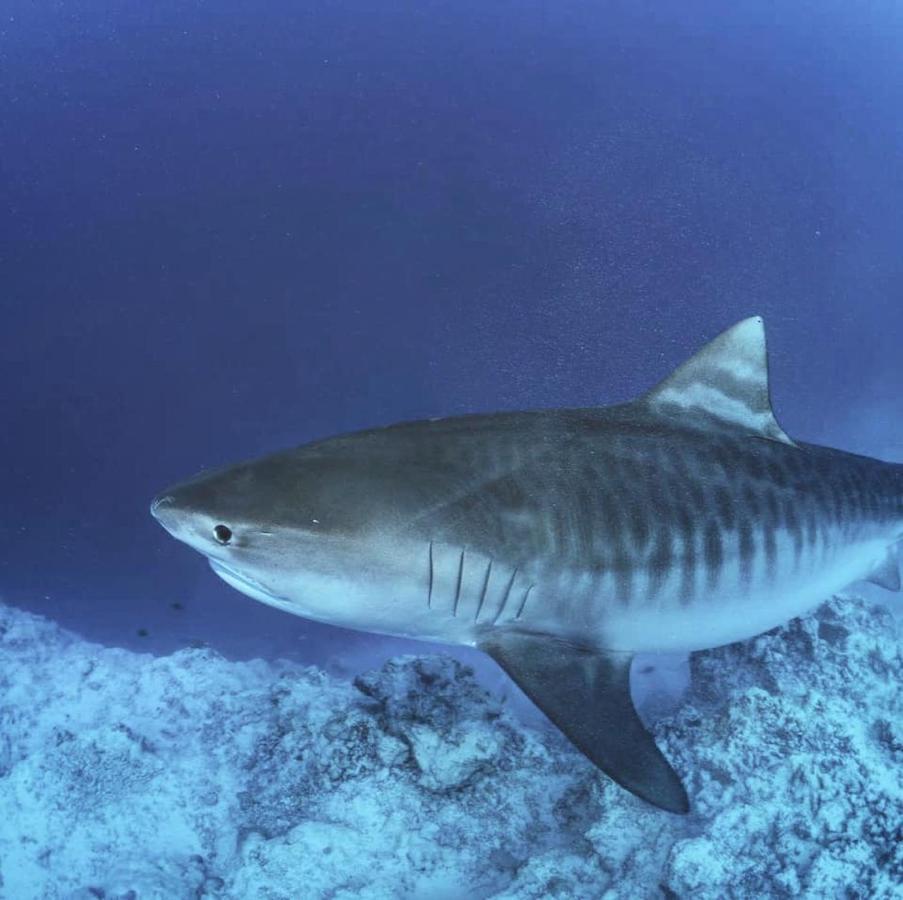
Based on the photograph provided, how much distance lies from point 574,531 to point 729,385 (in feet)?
2.68

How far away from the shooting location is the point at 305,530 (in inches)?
74.0

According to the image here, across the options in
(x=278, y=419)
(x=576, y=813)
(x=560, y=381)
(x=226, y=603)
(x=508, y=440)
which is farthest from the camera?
(x=560, y=381)

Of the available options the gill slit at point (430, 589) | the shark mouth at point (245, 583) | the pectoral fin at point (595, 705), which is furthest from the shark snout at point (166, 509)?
the pectoral fin at point (595, 705)

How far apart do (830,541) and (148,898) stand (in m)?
2.39

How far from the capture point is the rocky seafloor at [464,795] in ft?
7.07

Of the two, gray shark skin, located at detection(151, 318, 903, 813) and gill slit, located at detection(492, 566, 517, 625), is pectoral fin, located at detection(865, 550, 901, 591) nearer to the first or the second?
gray shark skin, located at detection(151, 318, 903, 813)

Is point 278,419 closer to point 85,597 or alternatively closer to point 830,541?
point 85,597

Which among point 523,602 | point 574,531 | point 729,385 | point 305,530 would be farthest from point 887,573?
point 305,530

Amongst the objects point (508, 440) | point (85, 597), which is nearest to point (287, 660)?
point (85, 597)

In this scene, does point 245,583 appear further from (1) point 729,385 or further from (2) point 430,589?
(1) point 729,385

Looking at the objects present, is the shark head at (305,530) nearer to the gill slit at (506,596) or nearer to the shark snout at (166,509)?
the shark snout at (166,509)

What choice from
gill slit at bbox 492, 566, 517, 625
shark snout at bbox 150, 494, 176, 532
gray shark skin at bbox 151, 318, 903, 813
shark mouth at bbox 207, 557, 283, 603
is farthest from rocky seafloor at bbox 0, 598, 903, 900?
shark snout at bbox 150, 494, 176, 532

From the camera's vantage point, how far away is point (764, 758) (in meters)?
2.34

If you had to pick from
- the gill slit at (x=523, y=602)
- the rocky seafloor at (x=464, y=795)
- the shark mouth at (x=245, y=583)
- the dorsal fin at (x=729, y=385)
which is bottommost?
the rocky seafloor at (x=464, y=795)
